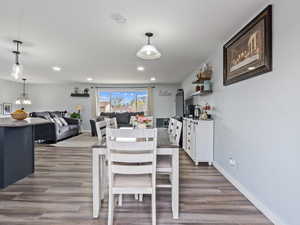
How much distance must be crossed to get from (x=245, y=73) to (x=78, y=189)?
9.35 ft

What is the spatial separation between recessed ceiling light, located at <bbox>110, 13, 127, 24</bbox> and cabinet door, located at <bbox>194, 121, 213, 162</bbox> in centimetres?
237

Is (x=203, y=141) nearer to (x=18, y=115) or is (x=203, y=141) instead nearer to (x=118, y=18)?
(x=118, y=18)

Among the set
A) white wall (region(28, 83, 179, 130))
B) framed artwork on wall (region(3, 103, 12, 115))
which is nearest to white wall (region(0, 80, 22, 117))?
framed artwork on wall (region(3, 103, 12, 115))

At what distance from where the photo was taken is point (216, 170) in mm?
3510

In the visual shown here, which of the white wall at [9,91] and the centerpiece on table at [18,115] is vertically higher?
the white wall at [9,91]

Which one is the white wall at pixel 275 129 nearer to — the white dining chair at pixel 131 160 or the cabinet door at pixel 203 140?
the cabinet door at pixel 203 140

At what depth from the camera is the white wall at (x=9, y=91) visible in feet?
25.6

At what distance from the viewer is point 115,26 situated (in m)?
2.72

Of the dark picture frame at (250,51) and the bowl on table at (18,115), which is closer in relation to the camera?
the dark picture frame at (250,51)

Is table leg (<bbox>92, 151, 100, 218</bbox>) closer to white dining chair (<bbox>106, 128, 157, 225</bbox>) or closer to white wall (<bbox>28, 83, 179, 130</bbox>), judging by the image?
white dining chair (<bbox>106, 128, 157, 225</bbox>)

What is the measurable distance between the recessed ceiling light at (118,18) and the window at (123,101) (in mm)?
6349

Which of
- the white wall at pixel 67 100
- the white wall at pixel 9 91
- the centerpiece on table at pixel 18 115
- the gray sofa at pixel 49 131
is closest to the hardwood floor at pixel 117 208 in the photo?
the centerpiece on table at pixel 18 115

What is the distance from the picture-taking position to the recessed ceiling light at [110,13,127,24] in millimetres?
2375


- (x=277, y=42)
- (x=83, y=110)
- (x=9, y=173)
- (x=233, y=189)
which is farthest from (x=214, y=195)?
(x=83, y=110)
